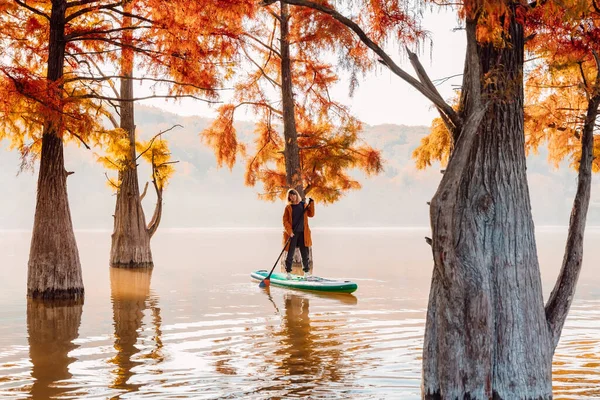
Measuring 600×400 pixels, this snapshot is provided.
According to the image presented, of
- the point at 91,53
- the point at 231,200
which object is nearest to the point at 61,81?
the point at 91,53

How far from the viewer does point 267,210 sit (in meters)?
175

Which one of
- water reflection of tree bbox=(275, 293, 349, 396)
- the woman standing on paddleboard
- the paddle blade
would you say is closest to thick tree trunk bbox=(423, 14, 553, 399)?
water reflection of tree bbox=(275, 293, 349, 396)

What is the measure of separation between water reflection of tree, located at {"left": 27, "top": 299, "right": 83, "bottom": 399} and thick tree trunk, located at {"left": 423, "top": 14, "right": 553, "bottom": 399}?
3.54 metres

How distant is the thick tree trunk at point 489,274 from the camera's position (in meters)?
6.40

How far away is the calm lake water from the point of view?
7480 millimetres

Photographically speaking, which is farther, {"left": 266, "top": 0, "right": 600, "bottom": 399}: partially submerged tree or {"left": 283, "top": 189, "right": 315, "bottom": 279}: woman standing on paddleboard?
{"left": 283, "top": 189, "right": 315, "bottom": 279}: woman standing on paddleboard

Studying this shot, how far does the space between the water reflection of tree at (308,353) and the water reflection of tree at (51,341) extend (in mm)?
2217

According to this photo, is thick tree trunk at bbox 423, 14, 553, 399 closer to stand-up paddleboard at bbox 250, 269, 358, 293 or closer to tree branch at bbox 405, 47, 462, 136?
tree branch at bbox 405, 47, 462, 136

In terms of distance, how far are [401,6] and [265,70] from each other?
52.6ft

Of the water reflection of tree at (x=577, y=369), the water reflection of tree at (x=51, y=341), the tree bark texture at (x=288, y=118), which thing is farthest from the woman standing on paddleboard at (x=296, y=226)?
the water reflection of tree at (x=577, y=369)

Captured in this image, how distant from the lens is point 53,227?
14.1m

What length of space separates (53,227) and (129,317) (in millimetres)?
2700

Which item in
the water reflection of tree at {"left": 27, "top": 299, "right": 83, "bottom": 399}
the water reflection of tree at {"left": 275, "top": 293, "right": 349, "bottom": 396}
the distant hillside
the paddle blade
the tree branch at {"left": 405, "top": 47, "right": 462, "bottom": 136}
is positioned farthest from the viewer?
the distant hillside

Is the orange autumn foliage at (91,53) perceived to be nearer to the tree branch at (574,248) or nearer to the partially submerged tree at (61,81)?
the partially submerged tree at (61,81)
